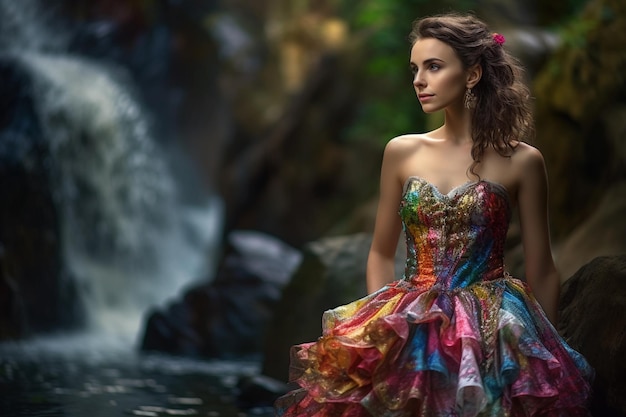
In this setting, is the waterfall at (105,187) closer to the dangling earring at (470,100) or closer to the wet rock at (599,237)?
the wet rock at (599,237)

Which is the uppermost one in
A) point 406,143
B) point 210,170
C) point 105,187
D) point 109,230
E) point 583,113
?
point 210,170

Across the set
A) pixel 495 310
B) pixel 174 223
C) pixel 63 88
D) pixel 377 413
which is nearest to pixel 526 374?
pixel 495 310

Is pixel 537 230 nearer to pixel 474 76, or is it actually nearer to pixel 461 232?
pixel 461 232

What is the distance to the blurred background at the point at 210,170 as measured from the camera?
6391mm

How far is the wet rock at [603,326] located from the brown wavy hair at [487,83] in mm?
887

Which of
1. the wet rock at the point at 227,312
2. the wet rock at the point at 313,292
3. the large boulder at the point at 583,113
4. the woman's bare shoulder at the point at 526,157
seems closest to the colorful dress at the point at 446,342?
the woman's bare shoulder at the point at 526,157

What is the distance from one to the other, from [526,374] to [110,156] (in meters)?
12.0

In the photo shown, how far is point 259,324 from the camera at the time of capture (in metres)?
9.77

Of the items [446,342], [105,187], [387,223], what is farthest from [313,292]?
[105,187]

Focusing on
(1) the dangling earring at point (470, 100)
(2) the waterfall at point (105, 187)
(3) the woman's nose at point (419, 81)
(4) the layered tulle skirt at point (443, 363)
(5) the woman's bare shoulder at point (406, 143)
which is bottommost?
(4) the layered tulle skirt at point (443, 363)

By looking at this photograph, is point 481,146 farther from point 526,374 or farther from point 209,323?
point 209,323

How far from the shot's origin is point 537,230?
10.6 feet

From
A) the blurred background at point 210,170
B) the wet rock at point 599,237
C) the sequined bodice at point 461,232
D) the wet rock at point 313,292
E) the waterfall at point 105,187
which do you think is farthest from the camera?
the waterfall at point 105,187

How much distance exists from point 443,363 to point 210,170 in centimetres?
1717
